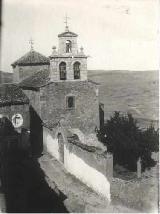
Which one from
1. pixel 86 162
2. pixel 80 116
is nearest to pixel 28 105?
pixel 80 116

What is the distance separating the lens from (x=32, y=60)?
980 inches

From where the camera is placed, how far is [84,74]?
825 inches

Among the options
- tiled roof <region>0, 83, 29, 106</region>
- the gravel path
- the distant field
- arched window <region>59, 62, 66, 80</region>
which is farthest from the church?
the distant field

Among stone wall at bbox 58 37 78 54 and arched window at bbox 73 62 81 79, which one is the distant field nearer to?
arched window at bbox 73 62 81 79

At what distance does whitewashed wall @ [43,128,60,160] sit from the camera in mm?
19045

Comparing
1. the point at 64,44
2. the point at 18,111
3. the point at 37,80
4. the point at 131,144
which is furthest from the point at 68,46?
the point at 131,144

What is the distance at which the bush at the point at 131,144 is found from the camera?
1532 centimetres

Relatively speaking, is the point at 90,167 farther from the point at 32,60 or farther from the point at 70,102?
the point at 32,60

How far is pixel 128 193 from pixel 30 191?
13.4 ft

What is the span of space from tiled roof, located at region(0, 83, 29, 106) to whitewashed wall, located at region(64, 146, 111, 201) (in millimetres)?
4405

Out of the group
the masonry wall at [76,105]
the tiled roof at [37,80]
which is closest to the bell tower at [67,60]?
the masonry wall at [76,105]

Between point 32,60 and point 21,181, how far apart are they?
12.1m

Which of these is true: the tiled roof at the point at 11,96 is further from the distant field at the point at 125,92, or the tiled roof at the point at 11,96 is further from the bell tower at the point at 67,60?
the distant field at the point at 125,92

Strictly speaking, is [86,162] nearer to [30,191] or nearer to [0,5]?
[30,191]
